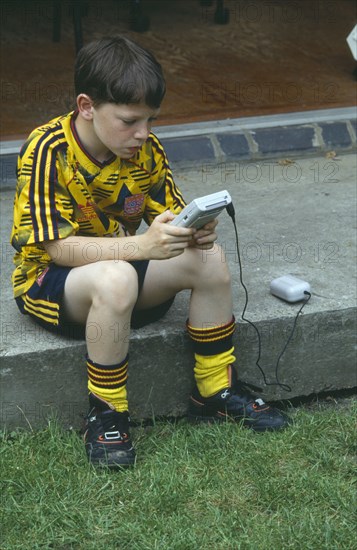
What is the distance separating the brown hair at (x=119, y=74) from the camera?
239cm

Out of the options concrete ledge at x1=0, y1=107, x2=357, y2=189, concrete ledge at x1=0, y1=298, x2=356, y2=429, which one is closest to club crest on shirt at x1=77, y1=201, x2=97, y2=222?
concrete ledge at x1=0, y1=298, x2=356, y2=429

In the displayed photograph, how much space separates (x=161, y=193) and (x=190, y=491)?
864 mm

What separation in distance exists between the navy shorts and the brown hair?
1.55 ft

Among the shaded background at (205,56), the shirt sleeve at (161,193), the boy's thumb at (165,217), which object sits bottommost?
the shaded background at (205,56)

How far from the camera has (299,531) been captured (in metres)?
2.26

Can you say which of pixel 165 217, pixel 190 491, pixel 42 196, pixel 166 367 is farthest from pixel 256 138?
pixel 190 491

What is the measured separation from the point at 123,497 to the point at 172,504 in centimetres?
13

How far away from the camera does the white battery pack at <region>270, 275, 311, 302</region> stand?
2896 millimetres

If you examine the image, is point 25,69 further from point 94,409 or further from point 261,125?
point 94,409

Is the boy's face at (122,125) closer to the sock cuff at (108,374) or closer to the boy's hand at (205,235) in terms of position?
the boy's hand at (205,235)

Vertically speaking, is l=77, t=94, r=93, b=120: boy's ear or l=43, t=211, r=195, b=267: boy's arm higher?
l=77, t=94, r=93, b=120: boy's ear

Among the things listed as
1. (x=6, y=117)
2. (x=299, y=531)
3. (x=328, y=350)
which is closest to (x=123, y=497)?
(x=299, y=531)

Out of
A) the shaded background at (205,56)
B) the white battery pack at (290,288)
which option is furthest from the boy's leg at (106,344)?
the shaded background at (205,56)

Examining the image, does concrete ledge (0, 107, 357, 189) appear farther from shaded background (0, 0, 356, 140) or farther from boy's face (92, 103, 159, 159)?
boy's face (92, 103, 159, 159)
